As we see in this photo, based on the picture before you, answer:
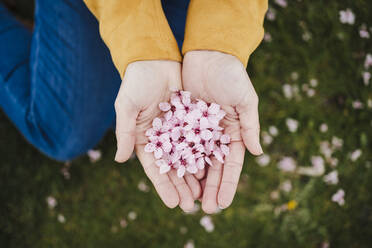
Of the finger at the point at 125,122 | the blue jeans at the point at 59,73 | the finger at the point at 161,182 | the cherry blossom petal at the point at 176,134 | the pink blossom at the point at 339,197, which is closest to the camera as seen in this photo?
the finger at the point at 125,122

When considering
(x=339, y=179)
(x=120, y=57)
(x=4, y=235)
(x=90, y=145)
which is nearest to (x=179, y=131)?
(x=120, y=57)

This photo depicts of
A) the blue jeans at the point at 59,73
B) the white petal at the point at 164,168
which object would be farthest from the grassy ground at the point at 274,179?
the white petal at the point at 164,168

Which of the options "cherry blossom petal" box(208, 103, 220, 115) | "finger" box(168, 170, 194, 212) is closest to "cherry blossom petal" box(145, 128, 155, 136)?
"finger" box(168, 170, 194, 212)

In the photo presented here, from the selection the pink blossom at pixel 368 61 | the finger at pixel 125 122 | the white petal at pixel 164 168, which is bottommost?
the pink blossom at pixel 368 61

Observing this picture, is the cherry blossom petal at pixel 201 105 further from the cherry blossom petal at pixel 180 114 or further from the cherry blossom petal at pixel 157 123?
the cherry blossom petal at pixel 157 123

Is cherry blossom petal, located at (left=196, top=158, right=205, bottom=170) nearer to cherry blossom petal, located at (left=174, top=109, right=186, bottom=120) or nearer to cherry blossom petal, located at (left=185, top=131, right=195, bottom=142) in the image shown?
cherry blossom petal, located at (left=185, top=131, right=195, bottom=142)

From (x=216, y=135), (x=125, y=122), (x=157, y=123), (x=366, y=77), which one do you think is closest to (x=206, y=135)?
(x=216, y=135)

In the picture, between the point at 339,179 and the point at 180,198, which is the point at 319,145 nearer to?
the point at 339,179

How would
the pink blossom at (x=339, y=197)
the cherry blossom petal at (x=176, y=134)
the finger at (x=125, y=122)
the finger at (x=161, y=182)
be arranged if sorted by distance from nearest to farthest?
the finger at (x=125, y=122) < the finger at (x=161, y=182) < the cherry blossom petal at (x=176, y=134) < the pink blossom at (x=339, y=197)
